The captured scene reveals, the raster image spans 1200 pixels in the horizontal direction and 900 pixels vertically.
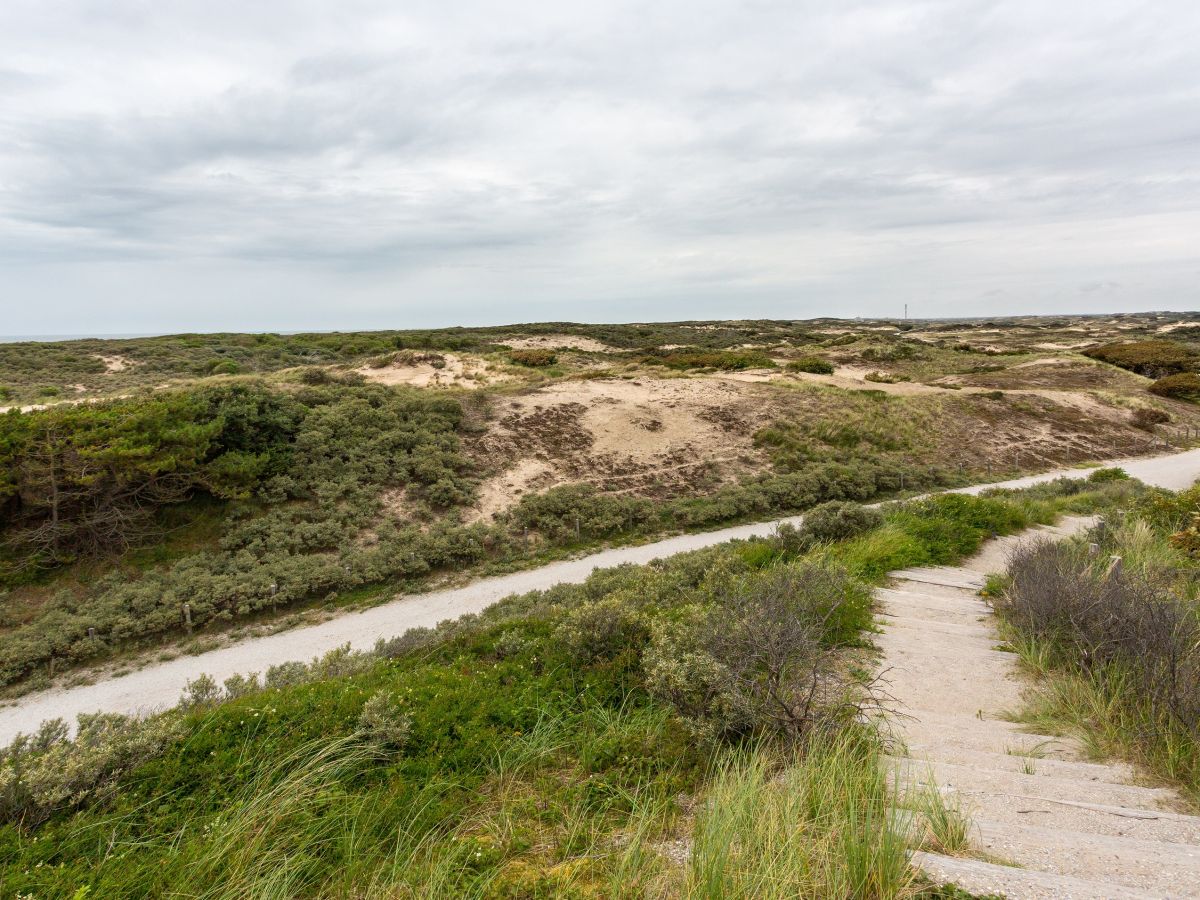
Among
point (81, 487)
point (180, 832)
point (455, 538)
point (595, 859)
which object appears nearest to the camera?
point (595, 859)

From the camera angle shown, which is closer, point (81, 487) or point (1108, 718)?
point (1108, 718)

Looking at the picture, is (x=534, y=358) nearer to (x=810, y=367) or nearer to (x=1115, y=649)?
(x=810, y=367)

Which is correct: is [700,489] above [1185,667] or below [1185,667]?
below

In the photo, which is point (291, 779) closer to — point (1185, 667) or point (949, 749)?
point (949, 749)

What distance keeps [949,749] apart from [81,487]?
18.7m

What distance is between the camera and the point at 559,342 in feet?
211

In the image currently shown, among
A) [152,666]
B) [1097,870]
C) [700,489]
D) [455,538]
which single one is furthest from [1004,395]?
[152,666]

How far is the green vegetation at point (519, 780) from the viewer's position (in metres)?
2.97

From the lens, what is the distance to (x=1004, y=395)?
107 ft

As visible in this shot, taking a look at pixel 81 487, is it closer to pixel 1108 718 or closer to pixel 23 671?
pixel 23 671

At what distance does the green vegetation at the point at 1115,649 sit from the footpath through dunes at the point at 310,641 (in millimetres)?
9630

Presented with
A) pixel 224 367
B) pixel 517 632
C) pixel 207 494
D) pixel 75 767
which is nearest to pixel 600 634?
pixel 517 632

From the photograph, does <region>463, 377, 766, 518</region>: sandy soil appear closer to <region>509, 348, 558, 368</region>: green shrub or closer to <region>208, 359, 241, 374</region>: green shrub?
<region>509, 348, 558, 368</region>: green shrub

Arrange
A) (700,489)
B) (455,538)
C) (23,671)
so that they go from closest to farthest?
(23,671)
(455,538)
(700,489)
